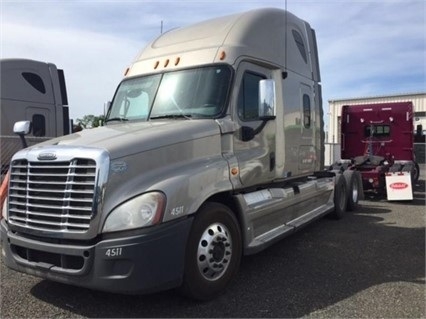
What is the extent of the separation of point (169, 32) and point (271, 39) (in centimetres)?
147

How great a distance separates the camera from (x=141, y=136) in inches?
169

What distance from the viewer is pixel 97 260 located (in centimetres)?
375

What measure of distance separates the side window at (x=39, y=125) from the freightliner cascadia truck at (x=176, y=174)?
5.71 m

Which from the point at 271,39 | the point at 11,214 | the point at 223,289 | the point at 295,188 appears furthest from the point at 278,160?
the point at 11,214

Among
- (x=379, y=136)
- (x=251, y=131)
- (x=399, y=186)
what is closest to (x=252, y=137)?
(x=251, y=131)

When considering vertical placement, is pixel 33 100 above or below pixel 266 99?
above

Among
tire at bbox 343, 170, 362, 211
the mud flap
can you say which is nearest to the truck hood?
tire at bbox 343, 170, 362, 211

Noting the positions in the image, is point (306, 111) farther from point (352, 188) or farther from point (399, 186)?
point (399, 186)

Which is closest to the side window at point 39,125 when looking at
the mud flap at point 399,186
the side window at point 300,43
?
the side window at point 300,43

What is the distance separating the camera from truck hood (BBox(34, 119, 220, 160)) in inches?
159

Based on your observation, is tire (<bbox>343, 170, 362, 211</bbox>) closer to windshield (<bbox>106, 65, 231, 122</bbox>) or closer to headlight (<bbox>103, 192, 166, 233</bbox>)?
windshield (<bbox>106, 65, 231, 122</bbox>)

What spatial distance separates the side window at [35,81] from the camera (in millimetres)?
10758

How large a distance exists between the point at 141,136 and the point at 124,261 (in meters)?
1.23

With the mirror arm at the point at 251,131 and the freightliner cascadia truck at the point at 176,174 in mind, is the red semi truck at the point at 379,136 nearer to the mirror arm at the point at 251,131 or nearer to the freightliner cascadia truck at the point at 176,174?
the freightliner cascadia truck at the point at 176,174
